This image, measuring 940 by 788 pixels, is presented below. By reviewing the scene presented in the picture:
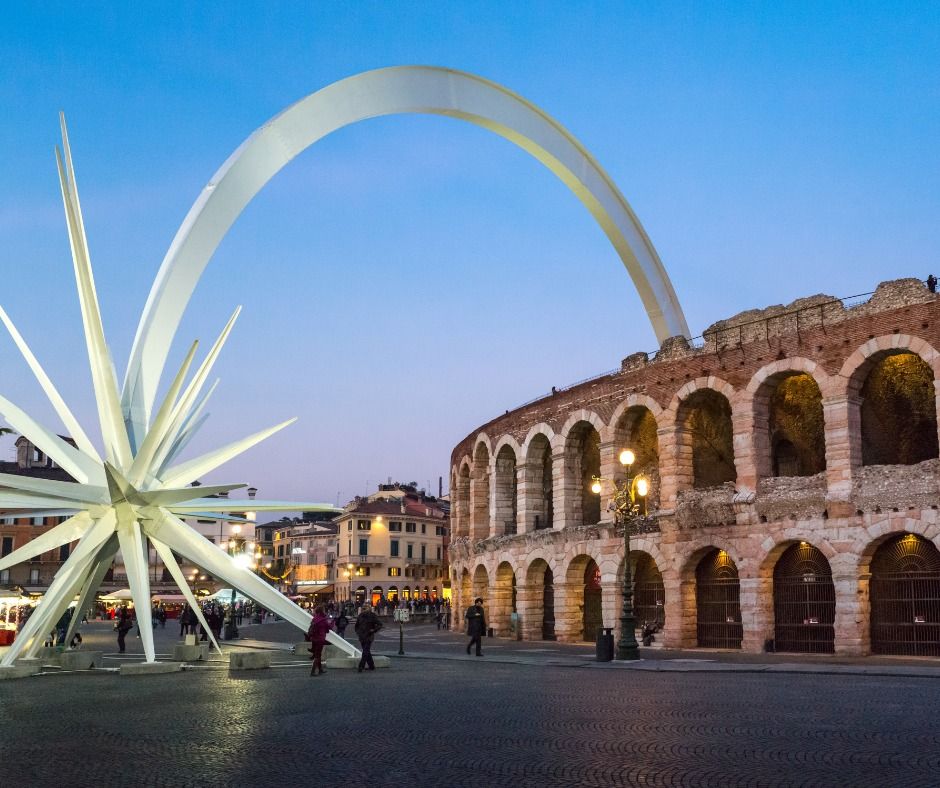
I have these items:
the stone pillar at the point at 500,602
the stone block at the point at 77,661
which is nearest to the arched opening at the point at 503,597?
Answer: the stone pillar at the point at 500,602

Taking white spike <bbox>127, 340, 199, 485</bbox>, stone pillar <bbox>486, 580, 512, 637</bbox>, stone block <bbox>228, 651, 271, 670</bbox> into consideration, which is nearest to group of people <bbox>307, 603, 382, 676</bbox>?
stone block <bbox>228, 651, 271, 670</bbox>

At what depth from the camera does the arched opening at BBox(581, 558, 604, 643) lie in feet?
126

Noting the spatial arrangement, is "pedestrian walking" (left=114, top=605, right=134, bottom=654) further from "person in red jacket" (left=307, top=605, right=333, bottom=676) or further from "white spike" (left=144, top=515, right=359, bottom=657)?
"person in red jacket" (left=307, top=605, right=333, bottom=676)

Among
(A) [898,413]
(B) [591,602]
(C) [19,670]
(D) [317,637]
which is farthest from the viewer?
(B) [591,602]

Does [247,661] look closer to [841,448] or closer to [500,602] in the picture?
[841,448]

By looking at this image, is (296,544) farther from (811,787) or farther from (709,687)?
(811,787)

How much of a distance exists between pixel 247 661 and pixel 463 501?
32315 mm

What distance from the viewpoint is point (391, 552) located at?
357ft

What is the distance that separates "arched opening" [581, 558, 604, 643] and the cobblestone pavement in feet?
63.8

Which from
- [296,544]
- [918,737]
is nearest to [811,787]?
[918,737]

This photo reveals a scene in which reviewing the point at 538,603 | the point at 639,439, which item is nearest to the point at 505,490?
the point at 538,603

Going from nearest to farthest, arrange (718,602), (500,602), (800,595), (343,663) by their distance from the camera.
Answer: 1. (343,663)
2. (800,595)
3. (718,602)
4. (500,602)

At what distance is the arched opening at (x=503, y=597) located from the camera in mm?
45250

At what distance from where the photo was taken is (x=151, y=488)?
21.5m
